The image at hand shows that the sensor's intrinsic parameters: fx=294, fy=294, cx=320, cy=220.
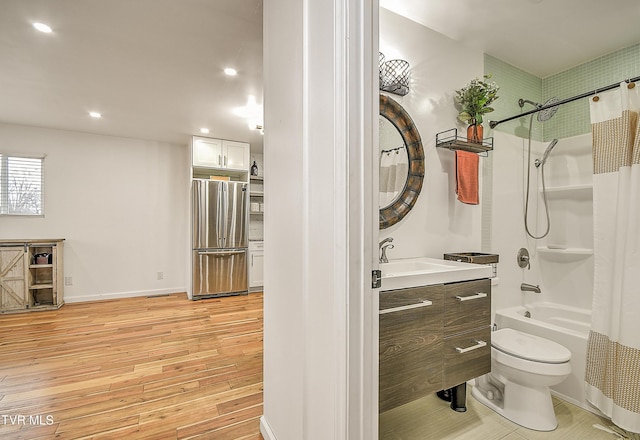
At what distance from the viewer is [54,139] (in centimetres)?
411

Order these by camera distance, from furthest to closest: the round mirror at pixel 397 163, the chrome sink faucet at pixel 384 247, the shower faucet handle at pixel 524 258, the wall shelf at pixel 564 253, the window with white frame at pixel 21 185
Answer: the window with white frame at pixel 21 185 → the shower faucet handle at pixel 524 258 → the wall shelf at pixel 564 253 → the round mirror at pixel 397 163 → the chrome sink faucet at pixel 384 247

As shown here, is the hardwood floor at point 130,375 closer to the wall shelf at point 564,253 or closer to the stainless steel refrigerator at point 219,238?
the stainless steel refrigerator at point 219,238

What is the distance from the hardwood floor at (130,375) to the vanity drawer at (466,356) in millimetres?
1130

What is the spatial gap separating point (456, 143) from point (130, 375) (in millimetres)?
2975

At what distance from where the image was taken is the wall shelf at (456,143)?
6.72 feet

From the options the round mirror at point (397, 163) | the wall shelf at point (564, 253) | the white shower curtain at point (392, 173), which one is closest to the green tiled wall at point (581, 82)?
the wall shelf at point (564, 253)

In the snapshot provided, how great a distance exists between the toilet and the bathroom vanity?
5.0 inches

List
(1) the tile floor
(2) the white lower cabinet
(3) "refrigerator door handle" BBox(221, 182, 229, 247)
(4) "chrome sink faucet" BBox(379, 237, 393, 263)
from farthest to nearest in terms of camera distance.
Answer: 1. (2) the white lower cabinet
2. (3) "refrigerator door handle" BBox(221, 182, 229, 247)
3. (4) "chrome sink faucet" BBox(379, 237, 393, 263)
4. (1) the tile floor

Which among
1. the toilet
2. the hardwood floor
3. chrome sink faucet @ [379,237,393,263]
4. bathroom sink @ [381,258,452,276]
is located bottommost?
the hardwood floor

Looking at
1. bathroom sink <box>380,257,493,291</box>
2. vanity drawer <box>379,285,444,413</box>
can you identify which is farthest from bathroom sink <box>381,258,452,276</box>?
vanity drawer <box>379,285,444,413</box>

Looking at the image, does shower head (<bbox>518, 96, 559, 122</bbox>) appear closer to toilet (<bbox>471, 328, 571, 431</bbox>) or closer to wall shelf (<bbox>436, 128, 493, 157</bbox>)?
wall shelf (<bbox>436, 128, 493, 157</bbox>)

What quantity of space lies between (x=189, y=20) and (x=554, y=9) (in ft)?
8.18

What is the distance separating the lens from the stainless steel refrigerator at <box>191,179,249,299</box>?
4402 millimetres

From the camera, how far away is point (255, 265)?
497 centimetres
